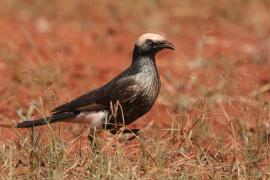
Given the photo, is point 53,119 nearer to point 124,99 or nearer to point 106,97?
point 106,97

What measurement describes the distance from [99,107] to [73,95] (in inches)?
71.4

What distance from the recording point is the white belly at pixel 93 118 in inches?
286

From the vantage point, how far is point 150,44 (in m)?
7.46

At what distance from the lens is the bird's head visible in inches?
292

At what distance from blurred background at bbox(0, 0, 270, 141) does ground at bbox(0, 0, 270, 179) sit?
19 millimetres

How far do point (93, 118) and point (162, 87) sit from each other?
245 centimetres

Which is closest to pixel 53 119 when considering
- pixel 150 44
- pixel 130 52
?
pixel 150 44

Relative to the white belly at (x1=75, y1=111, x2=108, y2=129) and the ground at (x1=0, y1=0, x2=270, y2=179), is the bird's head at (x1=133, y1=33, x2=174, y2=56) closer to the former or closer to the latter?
the ground at (x1=0, y1=0, x2=270, y2=179)

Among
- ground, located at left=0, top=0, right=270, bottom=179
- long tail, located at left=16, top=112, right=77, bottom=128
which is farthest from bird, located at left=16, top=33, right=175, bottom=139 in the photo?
ground, located at left=0, top=0, right=270, bottom=179

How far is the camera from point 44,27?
488 inches

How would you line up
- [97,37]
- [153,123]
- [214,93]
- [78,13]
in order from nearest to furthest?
[153,123], [214,93], [97,37], [78,13]

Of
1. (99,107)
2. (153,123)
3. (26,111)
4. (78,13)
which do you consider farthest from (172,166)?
(78,13)

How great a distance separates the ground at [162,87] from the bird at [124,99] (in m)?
0.14

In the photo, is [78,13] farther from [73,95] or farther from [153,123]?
[153,123]
